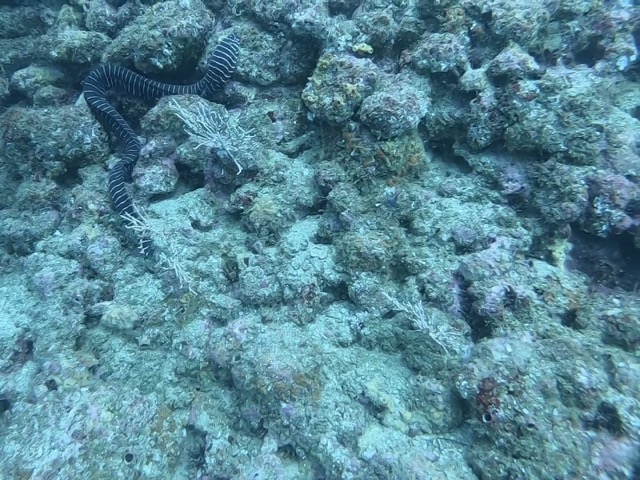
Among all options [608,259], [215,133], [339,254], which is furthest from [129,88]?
[608,259]

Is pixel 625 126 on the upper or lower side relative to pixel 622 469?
upper

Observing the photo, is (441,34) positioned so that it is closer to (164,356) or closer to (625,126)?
(625,126)

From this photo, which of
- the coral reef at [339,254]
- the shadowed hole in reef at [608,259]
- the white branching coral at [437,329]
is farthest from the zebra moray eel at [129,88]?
the shadowed hole in reef at [608,259]

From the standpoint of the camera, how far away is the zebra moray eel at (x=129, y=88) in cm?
467

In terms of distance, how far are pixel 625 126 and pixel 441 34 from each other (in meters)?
2.25

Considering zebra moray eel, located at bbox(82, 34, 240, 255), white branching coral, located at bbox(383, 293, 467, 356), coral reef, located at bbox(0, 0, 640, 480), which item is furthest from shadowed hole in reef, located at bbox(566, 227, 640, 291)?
zebra moray eel, located at bbox(82, 34, 240, 255)

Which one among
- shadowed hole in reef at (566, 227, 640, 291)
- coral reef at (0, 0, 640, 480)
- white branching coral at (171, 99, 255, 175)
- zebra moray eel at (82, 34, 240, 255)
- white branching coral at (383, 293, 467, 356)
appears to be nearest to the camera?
coral reef at (0, 0, 640, 480)

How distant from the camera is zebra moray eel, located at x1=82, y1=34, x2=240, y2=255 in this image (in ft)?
15.3

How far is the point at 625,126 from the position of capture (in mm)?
4141

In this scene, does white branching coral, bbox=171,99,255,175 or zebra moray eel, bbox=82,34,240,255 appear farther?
zebra moray eel, bbox=82,34,240,255

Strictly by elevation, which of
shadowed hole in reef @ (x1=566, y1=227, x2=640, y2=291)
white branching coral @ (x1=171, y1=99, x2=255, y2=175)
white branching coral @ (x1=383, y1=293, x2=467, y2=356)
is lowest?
white branching coral @ (x1=383, y1=293, x2=467, y2=356)

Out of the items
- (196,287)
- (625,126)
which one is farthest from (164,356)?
(625,126)

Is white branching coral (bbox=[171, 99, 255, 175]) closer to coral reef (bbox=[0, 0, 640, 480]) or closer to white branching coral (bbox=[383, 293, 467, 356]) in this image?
coral reef (bbox=[0, 0, 640, 480])

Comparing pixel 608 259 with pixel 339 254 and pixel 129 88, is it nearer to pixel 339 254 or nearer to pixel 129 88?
pixel 339 254
